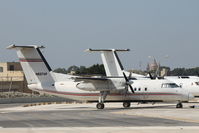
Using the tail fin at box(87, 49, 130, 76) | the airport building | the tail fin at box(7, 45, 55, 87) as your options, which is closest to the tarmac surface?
the tail fin at box(7, 45, 55, 87)

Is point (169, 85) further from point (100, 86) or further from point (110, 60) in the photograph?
point (110, 60)

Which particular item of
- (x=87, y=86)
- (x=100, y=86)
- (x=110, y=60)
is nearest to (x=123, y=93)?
(x=100, y=86)

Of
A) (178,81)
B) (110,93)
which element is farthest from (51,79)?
Answer: (178,81)

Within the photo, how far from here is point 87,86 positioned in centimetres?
4141

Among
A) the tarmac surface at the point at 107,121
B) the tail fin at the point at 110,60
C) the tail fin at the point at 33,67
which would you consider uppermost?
the tail fin at the point at 110,60

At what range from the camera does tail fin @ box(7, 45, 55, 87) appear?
41938 mm

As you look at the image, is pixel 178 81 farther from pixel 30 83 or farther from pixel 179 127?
pixel 179 127

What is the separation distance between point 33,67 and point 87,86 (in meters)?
5.64

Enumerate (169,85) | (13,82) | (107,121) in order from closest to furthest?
1. (107,121)
2. (169,85)
3. (13,82)

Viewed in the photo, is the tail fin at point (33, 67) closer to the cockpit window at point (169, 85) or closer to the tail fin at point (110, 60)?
the cockpit window at point (169, 85)

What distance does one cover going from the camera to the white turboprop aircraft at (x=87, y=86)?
4144cm

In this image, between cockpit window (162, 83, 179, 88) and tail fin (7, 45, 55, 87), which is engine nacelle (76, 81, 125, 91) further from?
cockpit window (162, 83, 179, 88)

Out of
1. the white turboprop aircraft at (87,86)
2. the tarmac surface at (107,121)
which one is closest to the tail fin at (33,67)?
the white turboprop aircraft at (87,86)

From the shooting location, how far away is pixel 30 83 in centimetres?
4203
